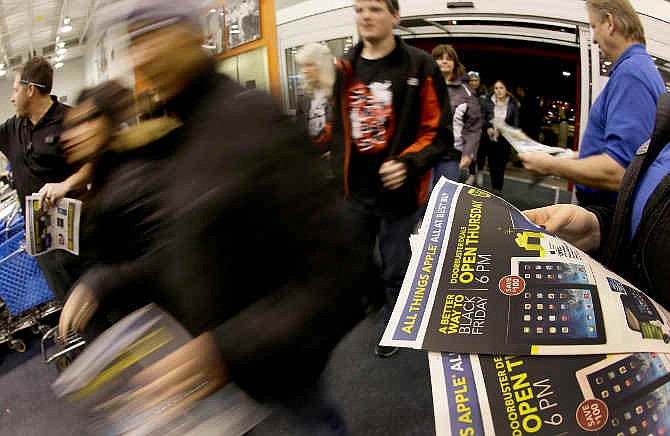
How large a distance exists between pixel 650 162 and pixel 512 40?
282 cm

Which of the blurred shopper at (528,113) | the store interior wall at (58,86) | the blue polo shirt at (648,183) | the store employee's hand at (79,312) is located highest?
the blue polo shirt at (648,183)

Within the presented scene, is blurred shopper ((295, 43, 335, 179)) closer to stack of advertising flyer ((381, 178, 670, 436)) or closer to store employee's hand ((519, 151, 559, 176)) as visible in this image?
store employee's hand ((519, 151, 559, 176))

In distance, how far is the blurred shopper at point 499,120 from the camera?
4.19m

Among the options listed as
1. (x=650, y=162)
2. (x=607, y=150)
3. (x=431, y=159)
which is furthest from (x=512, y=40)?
(x=650, y=162)

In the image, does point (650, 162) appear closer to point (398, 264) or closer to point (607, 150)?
point (607, 150)

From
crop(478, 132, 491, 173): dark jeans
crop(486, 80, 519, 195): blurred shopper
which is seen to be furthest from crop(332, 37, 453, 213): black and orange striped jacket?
crop(478, 132, 491, 173): dark jeans

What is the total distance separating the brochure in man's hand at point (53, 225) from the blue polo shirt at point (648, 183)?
7.13ft

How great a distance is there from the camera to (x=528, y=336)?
549mm

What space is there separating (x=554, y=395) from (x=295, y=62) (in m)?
3.51

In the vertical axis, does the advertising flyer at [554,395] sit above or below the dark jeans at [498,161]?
above

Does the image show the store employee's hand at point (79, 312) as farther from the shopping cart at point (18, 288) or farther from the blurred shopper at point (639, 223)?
the shopping cart at point (18, 288)

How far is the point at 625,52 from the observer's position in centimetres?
135

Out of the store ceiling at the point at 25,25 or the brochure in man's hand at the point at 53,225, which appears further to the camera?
the store ceiling at the point at 25,25

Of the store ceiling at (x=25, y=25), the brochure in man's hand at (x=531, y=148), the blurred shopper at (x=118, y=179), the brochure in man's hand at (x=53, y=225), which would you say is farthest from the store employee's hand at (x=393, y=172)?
the store ceiling at (x=25, y=25)
